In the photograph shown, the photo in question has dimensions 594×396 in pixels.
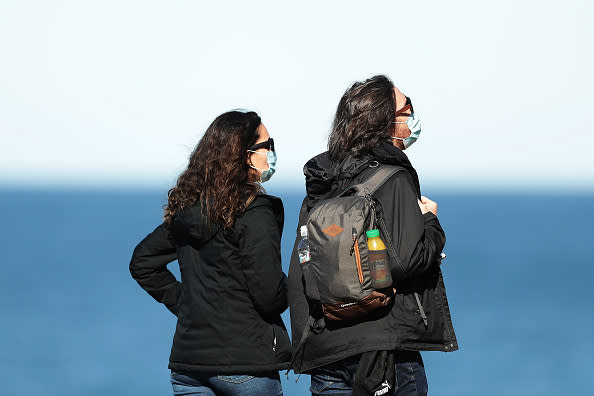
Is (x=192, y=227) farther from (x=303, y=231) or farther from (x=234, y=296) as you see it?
(x=303, y=231)

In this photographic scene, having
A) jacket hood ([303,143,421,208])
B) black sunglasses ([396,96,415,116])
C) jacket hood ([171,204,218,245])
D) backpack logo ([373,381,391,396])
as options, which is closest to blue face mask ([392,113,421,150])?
black sunglasses ([396,96,415,116])

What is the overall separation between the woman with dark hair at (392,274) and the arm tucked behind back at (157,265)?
78cm

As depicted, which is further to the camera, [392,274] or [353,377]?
[353,377]

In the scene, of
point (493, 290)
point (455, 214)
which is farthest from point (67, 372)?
point (455, 214)

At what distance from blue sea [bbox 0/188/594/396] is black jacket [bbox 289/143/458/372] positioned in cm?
1170

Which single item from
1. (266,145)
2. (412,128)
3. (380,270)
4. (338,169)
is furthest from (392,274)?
(266,145)

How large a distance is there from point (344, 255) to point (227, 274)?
0.65 metres

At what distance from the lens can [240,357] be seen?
410cm

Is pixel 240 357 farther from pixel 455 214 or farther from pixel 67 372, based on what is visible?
pixel 455 214

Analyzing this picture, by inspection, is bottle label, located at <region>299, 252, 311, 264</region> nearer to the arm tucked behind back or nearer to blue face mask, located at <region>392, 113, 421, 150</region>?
blue face mask, located at <region>392, 113, 421, 150</region>

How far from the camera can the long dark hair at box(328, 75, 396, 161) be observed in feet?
13.2

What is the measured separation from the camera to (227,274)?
164 inches

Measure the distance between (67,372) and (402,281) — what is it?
1394cm

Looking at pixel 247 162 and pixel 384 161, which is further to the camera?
pixel 247 162
